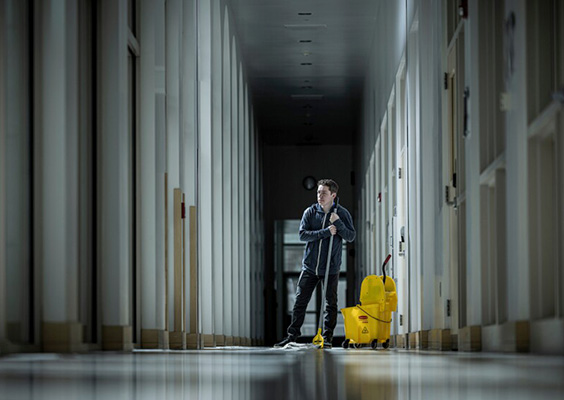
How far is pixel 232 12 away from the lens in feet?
38.0

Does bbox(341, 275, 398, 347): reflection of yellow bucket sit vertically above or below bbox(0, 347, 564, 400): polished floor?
below

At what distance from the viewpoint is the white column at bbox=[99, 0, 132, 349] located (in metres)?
4.75

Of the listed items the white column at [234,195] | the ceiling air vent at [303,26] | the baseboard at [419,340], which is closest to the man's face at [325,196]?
the baseboard at [419,340]

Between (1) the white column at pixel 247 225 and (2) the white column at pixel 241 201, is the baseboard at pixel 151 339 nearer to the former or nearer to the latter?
(2) the white column at pixel 241 201

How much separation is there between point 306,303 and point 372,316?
58cm

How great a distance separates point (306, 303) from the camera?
325 inches

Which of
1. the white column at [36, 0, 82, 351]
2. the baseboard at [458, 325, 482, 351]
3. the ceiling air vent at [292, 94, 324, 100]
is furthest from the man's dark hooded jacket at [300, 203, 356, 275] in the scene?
the ceiling air vent at [292, 94, 324, 100]

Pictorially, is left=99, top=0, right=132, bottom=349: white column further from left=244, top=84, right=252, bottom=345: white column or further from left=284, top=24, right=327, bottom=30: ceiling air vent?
left=244, top=84, right=252, bottom=345: white column

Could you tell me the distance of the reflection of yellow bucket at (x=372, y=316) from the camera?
7941mm

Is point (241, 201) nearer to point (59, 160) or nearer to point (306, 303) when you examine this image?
point (306, 303)

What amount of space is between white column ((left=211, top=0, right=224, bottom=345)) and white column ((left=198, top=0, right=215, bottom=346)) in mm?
363

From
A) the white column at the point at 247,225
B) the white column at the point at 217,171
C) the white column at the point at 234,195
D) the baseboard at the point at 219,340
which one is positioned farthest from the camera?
the white column at the point at 247,225

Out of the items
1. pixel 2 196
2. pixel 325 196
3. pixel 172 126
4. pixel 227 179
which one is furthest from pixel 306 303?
pixel 2 196

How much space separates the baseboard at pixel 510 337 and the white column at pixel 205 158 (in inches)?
200
